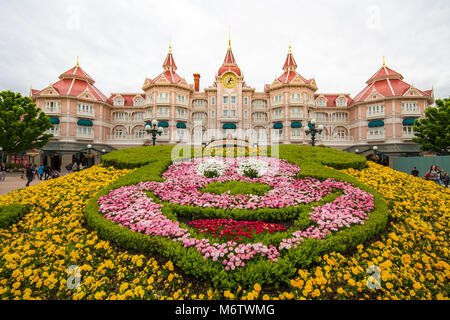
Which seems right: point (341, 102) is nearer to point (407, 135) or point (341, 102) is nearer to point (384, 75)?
point (384, 75)

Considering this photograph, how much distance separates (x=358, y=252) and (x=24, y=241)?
695 centimetres

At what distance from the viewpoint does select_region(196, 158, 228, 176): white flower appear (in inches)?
369

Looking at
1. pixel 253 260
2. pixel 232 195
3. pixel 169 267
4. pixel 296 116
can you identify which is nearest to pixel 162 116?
pixel 296 116

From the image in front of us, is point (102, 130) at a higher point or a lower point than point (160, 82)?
lower

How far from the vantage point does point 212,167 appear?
984cm

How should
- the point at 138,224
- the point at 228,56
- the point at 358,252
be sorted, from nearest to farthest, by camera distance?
the point at 358,252 < the point at 138,224 < the point at 228,56

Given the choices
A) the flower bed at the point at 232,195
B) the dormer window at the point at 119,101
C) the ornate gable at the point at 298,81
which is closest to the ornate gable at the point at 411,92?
the ornate gable at the point at 298,81

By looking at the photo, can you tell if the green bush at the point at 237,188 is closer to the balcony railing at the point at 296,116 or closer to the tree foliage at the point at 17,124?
the tree foliage at the point at 17,124

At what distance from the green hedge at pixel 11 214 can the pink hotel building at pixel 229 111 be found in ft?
92.4

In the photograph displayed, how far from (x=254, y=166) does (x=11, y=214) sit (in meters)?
8.38

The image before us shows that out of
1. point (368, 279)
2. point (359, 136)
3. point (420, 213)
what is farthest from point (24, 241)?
point (359, 136)

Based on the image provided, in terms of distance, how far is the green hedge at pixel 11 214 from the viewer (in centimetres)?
517
